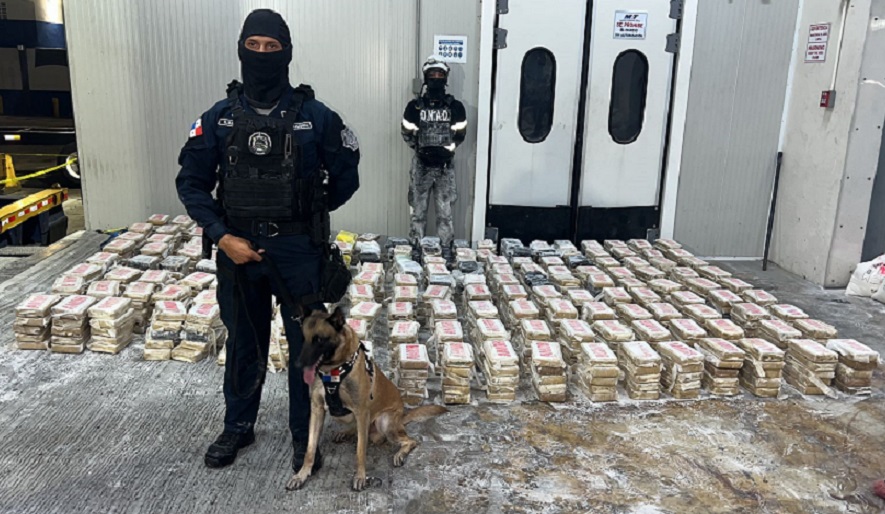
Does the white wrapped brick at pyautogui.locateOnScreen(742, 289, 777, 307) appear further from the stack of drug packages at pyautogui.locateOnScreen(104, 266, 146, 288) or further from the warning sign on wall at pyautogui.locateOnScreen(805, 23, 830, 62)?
the stack of drug packages at pyautogui.locateOnScreen(104, 266, 146, 288)

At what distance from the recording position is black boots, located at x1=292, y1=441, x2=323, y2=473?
3461mm

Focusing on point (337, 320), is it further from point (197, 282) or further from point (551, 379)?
point (197, 282)

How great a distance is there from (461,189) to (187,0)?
3.56 m

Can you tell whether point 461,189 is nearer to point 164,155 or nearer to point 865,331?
point 164,155

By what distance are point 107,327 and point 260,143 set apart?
2.49 m

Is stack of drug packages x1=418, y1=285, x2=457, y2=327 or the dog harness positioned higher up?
the dog harness

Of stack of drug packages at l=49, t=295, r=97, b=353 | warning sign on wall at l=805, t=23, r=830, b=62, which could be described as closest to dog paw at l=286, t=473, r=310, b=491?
stack of drug packages at l=49, t=295, r=97, b=353

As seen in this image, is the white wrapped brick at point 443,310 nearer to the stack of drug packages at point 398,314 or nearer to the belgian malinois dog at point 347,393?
the stack of drug packages at point 398,314

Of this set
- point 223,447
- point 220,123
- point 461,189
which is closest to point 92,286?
point 223,447

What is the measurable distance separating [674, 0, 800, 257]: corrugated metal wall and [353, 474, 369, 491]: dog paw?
573 cm

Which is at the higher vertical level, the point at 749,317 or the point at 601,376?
the point at 749,317

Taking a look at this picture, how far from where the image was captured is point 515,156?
24.9 feet

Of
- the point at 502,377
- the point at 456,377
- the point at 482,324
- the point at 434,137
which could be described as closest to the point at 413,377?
the point at 456,377

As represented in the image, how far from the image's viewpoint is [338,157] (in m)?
3.32
